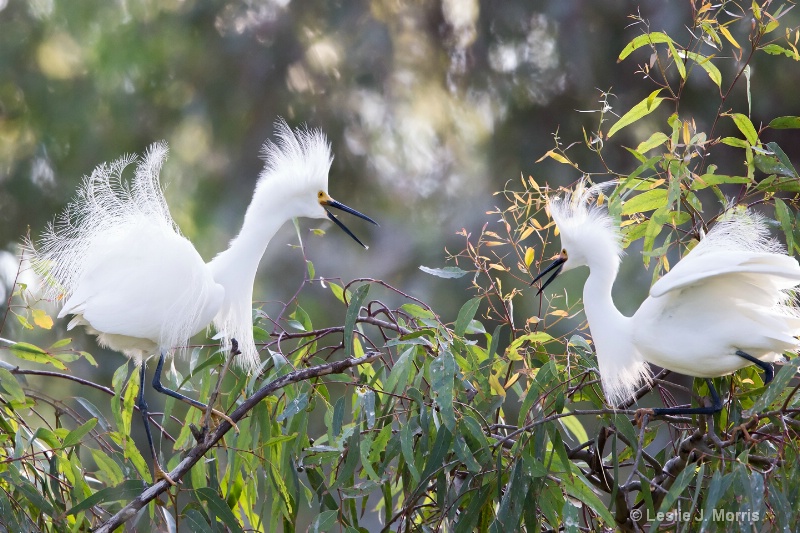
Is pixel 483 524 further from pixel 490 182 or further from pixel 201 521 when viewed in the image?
pixel 490 182

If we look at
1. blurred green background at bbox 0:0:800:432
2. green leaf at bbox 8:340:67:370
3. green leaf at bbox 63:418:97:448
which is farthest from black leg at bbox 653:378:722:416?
blurred green background at bbox 0:0:800:432

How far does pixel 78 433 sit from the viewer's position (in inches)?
71.6

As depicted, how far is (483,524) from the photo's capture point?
1788 millimetres

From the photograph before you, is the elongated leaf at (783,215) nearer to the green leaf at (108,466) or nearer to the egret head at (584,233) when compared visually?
the egret head at (584,233)

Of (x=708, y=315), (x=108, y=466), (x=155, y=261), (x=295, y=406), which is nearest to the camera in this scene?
(x=295, y=406)

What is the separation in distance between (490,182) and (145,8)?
6.02 feet

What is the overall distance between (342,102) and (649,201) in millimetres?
3086

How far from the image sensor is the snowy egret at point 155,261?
2.07 m

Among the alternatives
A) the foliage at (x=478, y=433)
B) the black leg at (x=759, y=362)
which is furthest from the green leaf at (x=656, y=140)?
the black leg at (x=759, y=362)

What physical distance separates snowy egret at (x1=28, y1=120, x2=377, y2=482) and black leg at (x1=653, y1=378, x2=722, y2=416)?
0.80m

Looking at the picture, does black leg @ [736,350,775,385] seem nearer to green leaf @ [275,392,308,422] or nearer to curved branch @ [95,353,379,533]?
curved branch @ [95,353,379,533]

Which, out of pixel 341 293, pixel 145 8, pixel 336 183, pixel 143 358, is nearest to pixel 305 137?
pixel 341 293

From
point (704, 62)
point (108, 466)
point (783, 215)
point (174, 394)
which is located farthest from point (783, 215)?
point (108, 466)

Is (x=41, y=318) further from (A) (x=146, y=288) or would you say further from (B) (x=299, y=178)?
(B) (x=299, y=178)
